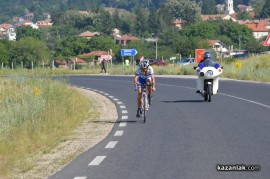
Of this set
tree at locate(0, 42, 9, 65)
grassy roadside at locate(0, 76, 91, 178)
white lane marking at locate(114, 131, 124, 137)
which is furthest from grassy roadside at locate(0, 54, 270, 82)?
tree at locate(0, 42, 9, 65)

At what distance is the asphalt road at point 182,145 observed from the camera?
11.1 metres

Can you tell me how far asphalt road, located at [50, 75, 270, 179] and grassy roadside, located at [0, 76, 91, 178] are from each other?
42.0 inches

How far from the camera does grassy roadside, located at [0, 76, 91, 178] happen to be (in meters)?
13.3

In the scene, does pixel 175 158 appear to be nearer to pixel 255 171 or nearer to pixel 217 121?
pixel 255 171

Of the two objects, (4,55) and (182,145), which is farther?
(4,55)

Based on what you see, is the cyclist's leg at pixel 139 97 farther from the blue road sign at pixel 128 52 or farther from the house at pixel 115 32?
the house at pixel 115 32

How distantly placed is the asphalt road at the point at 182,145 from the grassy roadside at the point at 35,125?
1066mm

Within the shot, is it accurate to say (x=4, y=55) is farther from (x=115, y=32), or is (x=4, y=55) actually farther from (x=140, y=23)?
(x=115, y=32)

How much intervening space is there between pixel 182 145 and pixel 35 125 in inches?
163

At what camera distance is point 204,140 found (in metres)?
14.6

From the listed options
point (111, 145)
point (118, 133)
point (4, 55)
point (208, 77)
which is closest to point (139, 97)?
point (118, 133)

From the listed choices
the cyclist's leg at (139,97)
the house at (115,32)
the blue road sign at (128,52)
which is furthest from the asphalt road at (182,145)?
the house at (115,32)

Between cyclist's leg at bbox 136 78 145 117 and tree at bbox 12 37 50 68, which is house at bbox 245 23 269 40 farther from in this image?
cyclist's leg at bbox 136 78 145 117

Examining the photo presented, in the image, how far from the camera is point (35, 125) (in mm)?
16641
